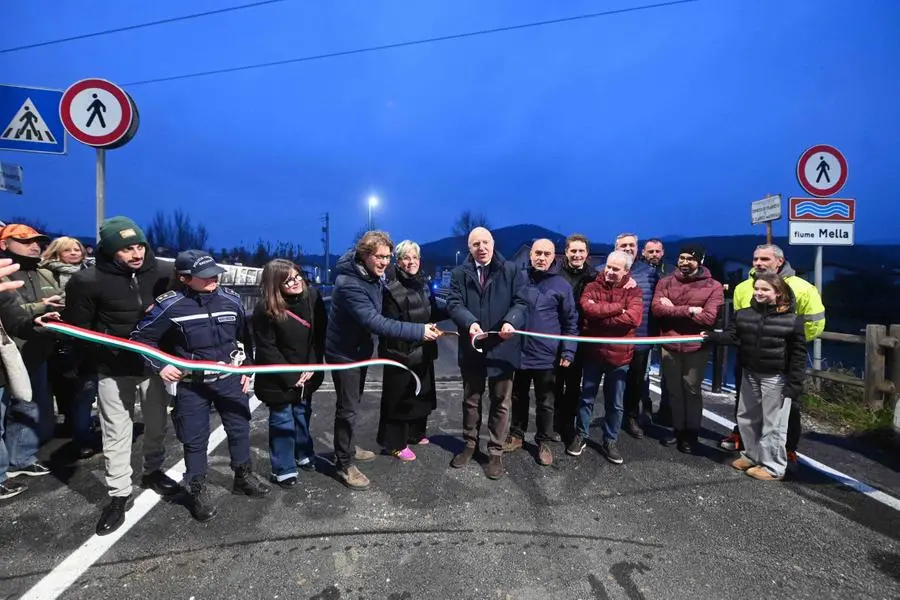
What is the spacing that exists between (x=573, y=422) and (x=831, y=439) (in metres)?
2.76

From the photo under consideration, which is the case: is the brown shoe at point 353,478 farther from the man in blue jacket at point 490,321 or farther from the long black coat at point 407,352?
the man in blue jacket at point 490,321

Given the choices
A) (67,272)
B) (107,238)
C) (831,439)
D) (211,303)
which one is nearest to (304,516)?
(211,303)

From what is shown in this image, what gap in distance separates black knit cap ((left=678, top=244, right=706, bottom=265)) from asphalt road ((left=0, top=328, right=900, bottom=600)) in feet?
6.32

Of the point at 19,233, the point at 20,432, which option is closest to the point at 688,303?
the point at 19,233

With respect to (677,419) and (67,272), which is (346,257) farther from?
(677,419)

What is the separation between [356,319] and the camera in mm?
3744

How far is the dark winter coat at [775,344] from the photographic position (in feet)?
12.7

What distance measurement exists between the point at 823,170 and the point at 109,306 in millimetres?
8070

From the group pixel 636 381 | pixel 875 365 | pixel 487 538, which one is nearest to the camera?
pixel 487 538

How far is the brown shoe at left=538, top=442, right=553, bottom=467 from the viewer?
165 inches

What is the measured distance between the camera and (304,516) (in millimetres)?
3311

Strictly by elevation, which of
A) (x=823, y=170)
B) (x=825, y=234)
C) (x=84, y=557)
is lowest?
(x=84, y=557)

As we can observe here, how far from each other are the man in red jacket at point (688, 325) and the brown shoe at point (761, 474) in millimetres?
584

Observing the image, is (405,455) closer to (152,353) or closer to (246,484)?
(246,484)
